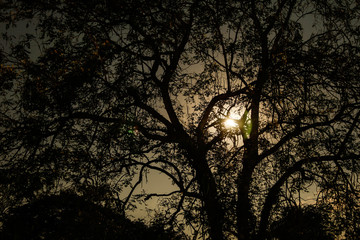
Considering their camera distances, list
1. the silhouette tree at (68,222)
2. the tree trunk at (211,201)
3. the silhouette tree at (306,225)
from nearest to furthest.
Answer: the silhouette tree at (68,222) → the silhouette tree at (306,225) → the tree trunk at (211,201)

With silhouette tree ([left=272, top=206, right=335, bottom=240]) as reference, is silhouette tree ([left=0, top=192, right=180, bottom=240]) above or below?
below

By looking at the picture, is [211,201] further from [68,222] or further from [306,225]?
[68,222]

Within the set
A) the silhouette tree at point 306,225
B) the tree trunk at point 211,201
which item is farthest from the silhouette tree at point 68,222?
the silhouette tree at point 306,225

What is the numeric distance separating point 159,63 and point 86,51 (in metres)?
3.95

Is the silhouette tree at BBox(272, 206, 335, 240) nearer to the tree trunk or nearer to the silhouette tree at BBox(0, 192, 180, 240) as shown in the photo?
the tree trunk

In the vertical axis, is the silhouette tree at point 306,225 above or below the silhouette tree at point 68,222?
above

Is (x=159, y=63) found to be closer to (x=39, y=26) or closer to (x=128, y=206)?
(x=39, y=26)

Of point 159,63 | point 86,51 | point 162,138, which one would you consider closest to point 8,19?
point 86,51

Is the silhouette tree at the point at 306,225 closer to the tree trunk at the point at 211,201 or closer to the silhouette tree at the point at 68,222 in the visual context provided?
the tree trunk at the point at 211,201

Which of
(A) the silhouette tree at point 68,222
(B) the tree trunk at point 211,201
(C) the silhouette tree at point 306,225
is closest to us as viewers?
(A) the silhouette tree at point 68,222

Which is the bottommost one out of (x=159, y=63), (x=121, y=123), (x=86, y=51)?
(x=121, y=123)

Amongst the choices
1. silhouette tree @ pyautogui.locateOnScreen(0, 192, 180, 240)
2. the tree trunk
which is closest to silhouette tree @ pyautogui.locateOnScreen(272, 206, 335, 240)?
the tree trunk

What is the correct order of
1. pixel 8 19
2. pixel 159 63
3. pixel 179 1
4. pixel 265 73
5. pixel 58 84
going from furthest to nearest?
pixel 159 63, pixel 179 1, pixel 265 73, pixel 8 19, pixel 58 84

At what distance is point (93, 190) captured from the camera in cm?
665
